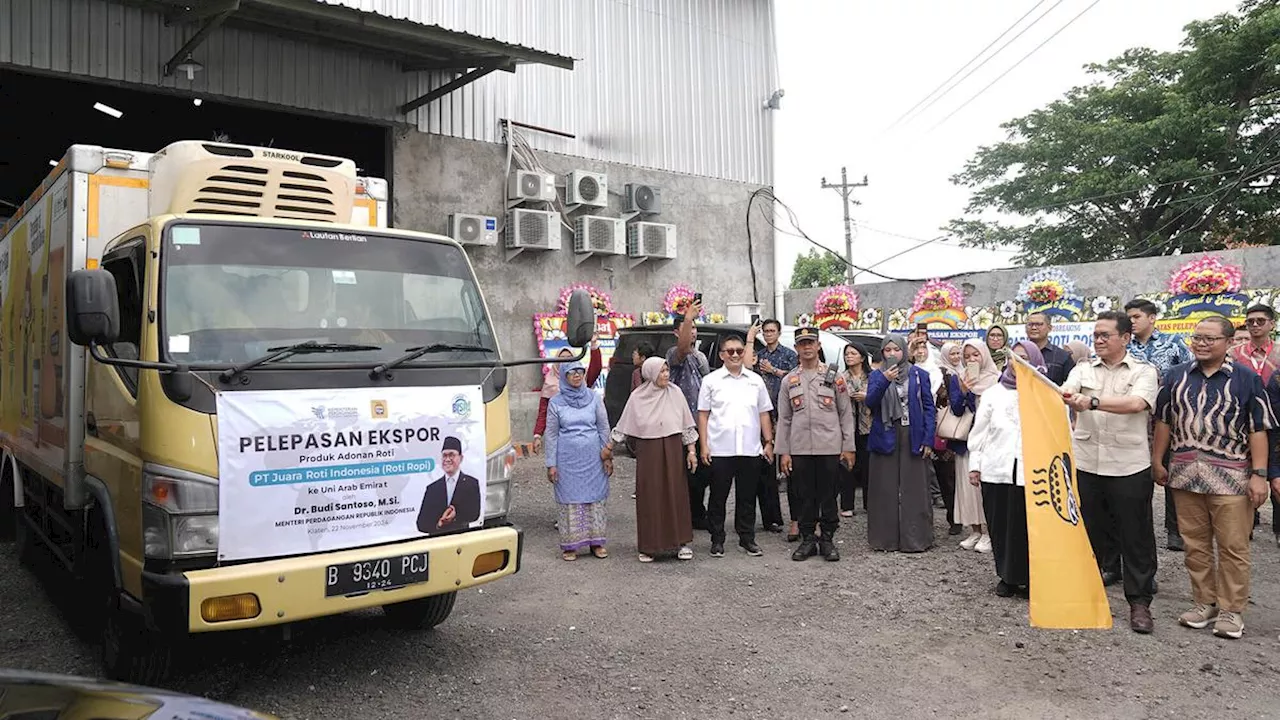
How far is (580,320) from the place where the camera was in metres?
4.98

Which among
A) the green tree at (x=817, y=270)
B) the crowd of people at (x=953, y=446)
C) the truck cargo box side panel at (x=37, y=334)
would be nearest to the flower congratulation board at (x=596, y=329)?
the crowd of people at (x=953, y=446)

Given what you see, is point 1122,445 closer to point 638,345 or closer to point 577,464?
point 577,464

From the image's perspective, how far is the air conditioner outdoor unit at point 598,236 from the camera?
1439 cm

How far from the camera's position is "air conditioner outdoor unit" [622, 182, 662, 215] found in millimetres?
15078

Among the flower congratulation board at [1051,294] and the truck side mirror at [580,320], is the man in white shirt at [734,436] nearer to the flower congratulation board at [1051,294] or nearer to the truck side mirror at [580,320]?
the truck side mirror at [580,320]

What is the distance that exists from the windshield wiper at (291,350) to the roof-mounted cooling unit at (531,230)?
9443mm

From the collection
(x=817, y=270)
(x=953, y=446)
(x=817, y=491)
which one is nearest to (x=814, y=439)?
(x=817, y=491)

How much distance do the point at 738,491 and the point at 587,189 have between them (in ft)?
26.6

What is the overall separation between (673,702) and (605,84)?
1254 centimetres

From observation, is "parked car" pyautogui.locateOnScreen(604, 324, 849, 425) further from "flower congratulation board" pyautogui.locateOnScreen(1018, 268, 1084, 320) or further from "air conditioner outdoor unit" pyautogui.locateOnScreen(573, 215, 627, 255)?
"flower congratulation board" pyautogui.locateOnScreen(1018, 268, 1084, 320)

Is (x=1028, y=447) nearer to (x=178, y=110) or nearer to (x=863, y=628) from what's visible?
(x=863, y=628)

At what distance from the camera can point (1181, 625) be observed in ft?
17.5

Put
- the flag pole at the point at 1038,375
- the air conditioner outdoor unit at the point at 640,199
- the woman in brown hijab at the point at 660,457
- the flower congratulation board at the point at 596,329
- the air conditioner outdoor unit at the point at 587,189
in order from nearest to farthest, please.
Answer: the flag pole at the point at 1038,375 → the woman in brown hijab at the point at 660,457 → the flower congratulation board at the point at 596,329 → the air conditioner outdoor unit at the point at 587,189 → the air conditioner outdoor unit at the point at 640,199

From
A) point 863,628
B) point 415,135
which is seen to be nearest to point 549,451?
point 863,628
